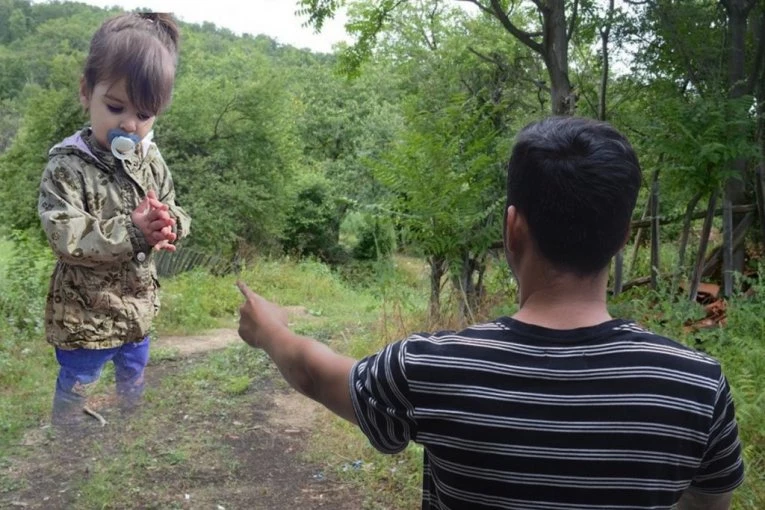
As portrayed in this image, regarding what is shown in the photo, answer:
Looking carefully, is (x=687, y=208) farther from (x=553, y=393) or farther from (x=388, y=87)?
(x=388, y=87)

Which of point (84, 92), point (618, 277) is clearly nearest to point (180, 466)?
point (84, 92)

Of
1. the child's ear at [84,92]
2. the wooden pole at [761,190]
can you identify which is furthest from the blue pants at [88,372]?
the wooden pole at [761,190]

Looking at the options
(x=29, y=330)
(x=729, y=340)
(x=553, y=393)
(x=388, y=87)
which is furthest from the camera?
(x=388, y=87)

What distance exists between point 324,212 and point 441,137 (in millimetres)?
11460

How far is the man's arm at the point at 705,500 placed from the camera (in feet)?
3.75

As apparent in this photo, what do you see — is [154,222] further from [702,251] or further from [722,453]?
[702,251]

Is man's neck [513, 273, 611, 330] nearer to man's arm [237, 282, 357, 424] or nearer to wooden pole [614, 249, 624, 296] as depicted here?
man's arm [237, 282, 357, 424]

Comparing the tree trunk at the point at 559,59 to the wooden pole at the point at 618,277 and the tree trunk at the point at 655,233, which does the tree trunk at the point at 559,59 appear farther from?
the wooden pole at the point at 618,277

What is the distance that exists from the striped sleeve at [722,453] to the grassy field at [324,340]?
4.82 ft

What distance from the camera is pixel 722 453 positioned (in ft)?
3.46

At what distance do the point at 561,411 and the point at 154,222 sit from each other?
144 cm

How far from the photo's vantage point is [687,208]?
4766 mm

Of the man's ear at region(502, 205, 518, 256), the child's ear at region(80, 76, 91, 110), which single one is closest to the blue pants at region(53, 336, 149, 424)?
the child's ear at region(80, 76, 91, 110)

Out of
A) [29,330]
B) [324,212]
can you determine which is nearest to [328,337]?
[29,330]
